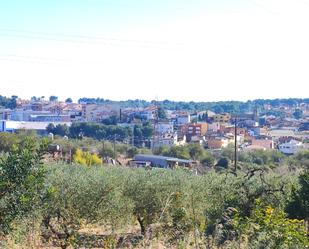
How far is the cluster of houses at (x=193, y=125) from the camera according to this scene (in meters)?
61.9

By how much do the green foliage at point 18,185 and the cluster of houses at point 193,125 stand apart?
5206cm

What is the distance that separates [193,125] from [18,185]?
235ft

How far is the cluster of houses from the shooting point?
61.9m

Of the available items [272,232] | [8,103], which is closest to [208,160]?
[272,232]

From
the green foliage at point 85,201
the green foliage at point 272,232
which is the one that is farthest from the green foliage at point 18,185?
the green foliage at point 85,201

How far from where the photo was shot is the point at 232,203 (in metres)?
8.30

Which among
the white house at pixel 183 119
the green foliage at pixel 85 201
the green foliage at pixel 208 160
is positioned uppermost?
the green foliage at pixel 85 201

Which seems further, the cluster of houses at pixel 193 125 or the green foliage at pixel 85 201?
the cluster of houses at pixel 193 125

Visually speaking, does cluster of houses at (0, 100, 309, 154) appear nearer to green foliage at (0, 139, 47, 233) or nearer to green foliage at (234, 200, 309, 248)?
green foliage at (234, 200, 309, 248)

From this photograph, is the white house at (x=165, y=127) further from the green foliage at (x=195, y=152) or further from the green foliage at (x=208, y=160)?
the green foliage at (x=208, y=160)

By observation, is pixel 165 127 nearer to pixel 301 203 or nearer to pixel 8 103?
pixel 8 103

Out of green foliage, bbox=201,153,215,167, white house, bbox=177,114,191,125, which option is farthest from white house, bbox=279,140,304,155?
white house, bbox=177,114,191,125

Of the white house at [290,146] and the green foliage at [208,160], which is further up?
the green foliage at [208,160]

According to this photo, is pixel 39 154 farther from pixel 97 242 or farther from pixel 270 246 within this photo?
pixel 97 242
